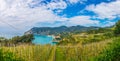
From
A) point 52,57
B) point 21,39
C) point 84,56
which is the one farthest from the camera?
point 21,39

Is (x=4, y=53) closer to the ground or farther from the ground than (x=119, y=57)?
farther from the ground

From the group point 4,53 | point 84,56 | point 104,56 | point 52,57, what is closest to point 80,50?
point 84,56

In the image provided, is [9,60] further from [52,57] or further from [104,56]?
[52,57]

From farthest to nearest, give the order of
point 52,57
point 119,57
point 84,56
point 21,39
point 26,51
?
point 21,39 < point 52,57 < point 84,56 < point 26,51 < point 119,57

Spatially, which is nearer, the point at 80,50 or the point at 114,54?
the point at 114,54

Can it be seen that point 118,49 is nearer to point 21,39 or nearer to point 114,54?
point 114,54

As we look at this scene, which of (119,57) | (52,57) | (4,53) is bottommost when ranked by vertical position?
(52,57)

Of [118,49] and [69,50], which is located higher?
[118,49]

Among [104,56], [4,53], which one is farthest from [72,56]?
[4,53]

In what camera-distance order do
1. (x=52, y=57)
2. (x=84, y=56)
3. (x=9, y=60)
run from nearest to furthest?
1. (x=9, y=60)
2. (x=84, y=56)
3. (x=52, y=57)
